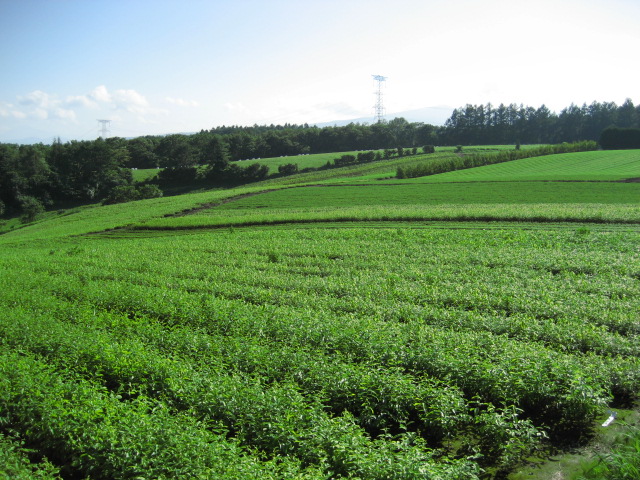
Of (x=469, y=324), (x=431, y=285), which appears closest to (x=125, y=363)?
(x=469, y=324)

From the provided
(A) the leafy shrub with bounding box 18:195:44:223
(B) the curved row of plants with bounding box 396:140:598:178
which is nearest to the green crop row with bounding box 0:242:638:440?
(B) the curved row of plants with bounding box 396:140:598:178

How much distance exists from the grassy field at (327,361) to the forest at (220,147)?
71922mm

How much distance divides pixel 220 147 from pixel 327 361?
99.8 m

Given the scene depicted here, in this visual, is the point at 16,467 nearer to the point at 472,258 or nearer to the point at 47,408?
the point at 47,408

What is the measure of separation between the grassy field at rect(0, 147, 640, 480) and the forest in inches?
2832

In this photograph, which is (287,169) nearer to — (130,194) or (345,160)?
(345,160)

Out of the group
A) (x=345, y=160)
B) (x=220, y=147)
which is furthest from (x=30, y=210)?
(x=345, y=160)

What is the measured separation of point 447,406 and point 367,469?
267 centimetres

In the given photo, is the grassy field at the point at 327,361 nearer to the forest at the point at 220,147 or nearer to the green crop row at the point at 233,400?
the green crop row at the point at 233,400

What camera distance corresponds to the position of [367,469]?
7809 millimetres

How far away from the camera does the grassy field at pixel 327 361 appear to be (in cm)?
859

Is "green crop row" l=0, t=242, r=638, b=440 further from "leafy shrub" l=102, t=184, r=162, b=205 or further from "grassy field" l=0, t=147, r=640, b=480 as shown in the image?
"leafy shrub" l=102, t=184, r=162, b=205

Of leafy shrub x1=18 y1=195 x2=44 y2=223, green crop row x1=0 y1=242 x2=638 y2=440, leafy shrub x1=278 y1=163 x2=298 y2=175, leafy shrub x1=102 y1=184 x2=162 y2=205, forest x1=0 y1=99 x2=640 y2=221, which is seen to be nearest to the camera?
green crop row x1=0 y1=242 x2=638 y2=440

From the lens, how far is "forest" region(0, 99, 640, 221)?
90.7m
